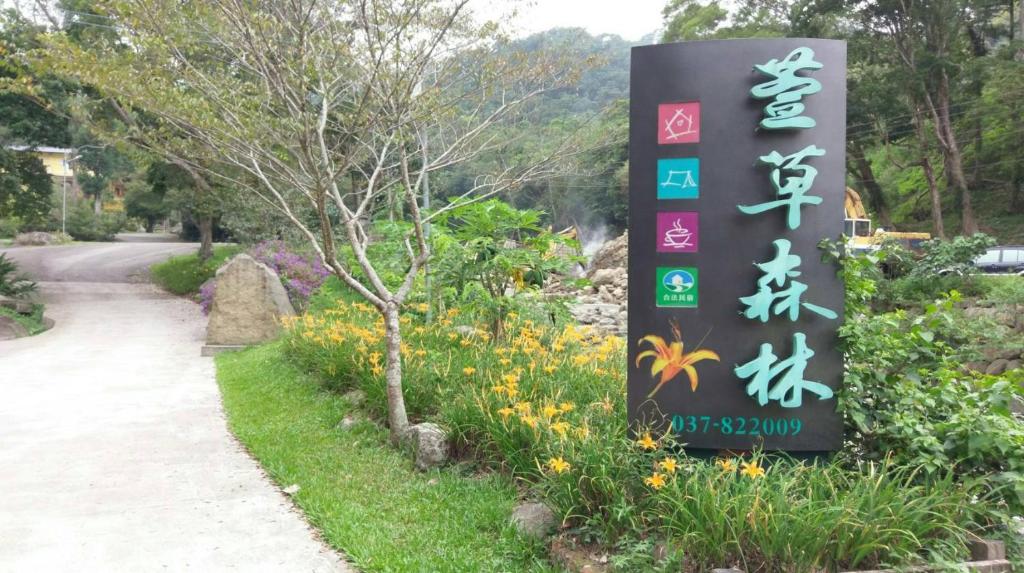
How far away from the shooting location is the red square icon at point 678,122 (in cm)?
385

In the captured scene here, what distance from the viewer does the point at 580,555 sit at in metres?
3.49

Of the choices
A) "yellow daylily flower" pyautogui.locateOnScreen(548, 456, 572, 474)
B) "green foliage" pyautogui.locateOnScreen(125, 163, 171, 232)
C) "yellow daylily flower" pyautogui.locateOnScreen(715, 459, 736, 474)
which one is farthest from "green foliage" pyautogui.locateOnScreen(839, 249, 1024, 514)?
"green foliage" pyautogui.locateOnScreen(125, 163, 171, 232)

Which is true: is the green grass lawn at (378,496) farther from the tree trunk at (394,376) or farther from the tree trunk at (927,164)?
the tree trunk at (927,164)

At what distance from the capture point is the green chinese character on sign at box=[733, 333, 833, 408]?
3752 millimetres

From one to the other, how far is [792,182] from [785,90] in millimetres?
463

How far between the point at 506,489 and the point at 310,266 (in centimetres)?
1032

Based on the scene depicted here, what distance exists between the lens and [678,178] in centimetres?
385

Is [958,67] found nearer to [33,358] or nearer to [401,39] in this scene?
[401,39]

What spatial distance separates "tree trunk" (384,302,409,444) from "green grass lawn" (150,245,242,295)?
13.8 m

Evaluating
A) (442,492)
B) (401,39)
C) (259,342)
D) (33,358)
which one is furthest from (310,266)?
(442,492)

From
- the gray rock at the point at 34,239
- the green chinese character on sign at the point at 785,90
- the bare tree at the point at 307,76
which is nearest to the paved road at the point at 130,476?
the bare tree at the point at 307,76

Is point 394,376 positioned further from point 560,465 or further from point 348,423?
point 560,465

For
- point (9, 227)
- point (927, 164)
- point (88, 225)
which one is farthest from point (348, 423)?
point (88, 225)

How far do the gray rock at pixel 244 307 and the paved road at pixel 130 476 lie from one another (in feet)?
1.86
